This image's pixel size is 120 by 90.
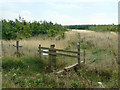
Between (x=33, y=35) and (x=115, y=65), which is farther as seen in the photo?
(x=33, y=35)

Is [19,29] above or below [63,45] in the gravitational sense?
above

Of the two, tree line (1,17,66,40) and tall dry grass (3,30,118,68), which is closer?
tall dry grass (3,30,118,68)

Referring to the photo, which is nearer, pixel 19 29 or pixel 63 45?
pixel 63 45

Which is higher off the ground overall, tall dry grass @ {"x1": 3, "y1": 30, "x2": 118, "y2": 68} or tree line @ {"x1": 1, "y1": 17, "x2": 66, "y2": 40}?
tree line @ {"x1": 1, "y1": 17, "x2": 66, "y2": 40}

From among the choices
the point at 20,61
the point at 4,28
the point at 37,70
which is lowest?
the point at 37,70

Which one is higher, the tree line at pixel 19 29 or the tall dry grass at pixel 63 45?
the tree line at pixel 19 29

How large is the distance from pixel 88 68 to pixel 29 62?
2.59m

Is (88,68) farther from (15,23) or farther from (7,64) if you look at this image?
(15,23)

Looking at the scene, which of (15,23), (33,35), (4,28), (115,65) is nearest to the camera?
(115,65)

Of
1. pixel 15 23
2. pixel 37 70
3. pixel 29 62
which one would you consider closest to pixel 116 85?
pixel 37 70

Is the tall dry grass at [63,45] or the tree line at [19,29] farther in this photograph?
the tree line at [19,29]

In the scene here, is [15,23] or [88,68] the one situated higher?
[15,23]

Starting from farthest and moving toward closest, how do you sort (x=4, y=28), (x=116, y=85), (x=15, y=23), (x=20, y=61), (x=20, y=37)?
(x=15, y=23)
(x=20, y=37)
(x=4, y=28)
(x=20, y=61)
(x=116, y=85)

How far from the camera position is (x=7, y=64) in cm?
541
